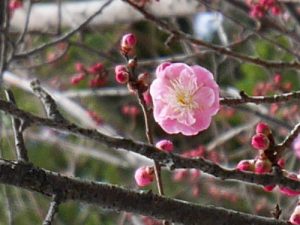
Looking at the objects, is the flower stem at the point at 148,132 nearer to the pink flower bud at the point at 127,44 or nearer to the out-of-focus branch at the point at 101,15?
the pink flower bud at the point at 127,44

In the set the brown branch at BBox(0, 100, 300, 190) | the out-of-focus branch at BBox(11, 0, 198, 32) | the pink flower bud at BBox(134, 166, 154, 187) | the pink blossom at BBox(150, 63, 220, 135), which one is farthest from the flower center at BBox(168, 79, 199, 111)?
the out-of-focus branch at BBox(11, 0, 198, 32)

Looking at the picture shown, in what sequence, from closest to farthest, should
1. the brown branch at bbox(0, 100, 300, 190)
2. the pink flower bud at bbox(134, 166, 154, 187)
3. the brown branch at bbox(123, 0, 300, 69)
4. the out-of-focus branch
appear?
1. the brown branch at bbox(0, 100, 300, 190)
2. the pink flower bud at bbox(134, 166, 154, 187)
3. the brown branch at bbox(123, 0, 300, 69)
4. the out-of-focus branch

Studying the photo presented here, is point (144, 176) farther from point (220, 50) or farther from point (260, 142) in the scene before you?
point (220, 50)

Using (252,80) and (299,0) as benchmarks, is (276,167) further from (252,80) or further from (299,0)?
(252,80)

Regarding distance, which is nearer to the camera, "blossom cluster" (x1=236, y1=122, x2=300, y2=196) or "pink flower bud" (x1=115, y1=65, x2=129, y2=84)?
"blossom cluster" (x1=236, y1=122, x2=300, y2=196)

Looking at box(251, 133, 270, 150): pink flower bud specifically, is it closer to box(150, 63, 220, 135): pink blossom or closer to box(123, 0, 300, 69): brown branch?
box(150, 63, 220, 135): pink blossom

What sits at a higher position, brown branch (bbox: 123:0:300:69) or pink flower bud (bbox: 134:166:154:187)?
brown branch (bbox: 123:0:300:69)

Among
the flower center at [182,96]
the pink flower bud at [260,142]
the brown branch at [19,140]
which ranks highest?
the pink flower bud at [260,142]

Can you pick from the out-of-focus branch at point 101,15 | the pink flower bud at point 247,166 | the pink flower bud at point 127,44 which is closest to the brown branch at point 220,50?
the pink flower bud at point 127,44
